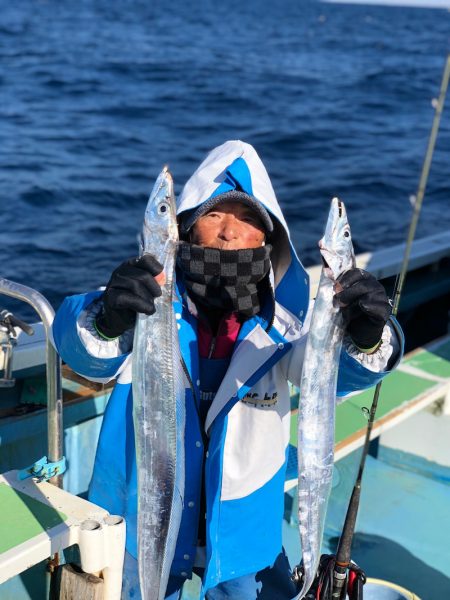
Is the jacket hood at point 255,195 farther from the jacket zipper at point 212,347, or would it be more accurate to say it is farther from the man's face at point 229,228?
Result: the jacket zipper at point 212,347

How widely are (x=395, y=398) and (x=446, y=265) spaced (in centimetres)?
349

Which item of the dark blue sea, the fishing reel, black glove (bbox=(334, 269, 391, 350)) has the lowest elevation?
the dark blue sea

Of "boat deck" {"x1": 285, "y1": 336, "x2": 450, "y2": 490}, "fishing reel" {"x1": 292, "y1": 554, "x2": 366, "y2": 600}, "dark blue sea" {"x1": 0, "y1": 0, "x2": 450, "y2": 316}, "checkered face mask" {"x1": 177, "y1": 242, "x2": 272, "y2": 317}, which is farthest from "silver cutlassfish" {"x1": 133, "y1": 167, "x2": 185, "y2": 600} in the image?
"dark blue sea" {"x1": 0, "y1": 0, "x2": 450, "y2": 316}

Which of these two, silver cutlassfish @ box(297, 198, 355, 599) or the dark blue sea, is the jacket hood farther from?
the dark blue sea

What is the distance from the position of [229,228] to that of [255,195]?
163mm

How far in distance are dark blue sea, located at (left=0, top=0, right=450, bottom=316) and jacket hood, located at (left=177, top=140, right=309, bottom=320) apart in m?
6.06

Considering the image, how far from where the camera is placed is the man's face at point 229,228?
281cm

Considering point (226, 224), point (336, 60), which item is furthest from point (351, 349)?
point (336, 60)

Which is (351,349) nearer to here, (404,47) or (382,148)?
(382,148)

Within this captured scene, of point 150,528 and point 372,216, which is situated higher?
point 150,528

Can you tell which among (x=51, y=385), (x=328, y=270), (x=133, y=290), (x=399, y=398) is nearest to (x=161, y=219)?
(x=133, y=290)

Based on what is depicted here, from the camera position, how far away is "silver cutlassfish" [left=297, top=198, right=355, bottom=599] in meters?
2.28

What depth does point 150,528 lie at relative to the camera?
8.17 feet

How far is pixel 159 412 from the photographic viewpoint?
2.39 metres
